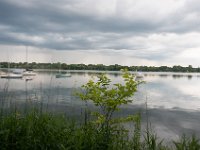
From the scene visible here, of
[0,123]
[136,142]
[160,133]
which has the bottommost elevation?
[160,133]

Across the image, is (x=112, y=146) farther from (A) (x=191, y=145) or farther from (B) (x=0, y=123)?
(B) (x=0, y=123)

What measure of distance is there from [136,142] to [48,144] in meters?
2.44

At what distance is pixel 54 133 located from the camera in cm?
646

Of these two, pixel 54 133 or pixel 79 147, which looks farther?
pixel 54 133

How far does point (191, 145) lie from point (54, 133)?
3.45 m

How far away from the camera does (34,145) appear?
6.01m

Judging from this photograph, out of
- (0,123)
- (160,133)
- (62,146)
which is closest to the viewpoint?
(62,146)

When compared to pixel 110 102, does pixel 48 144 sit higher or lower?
lower

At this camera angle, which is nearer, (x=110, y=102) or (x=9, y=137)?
(x=9, y=137)

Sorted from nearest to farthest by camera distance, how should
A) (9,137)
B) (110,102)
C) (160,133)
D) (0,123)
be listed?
(9,137), (0,123), (110,102), (160,133)

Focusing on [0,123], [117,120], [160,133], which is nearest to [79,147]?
[0,123]

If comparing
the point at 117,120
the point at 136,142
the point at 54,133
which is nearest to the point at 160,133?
the point at 117,120

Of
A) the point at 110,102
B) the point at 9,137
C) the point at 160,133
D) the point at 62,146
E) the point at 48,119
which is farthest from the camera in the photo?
the point at 160,133

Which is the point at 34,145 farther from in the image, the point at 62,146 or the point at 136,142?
the point at 136,142
